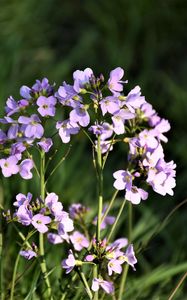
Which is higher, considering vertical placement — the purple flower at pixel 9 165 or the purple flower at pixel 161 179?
the purple flower at pixel 9 165

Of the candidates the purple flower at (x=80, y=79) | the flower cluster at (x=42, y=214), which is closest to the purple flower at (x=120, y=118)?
the purple flower at (x=80, y=79)

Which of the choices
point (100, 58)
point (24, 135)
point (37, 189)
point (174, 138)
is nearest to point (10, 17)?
point (100, 58)

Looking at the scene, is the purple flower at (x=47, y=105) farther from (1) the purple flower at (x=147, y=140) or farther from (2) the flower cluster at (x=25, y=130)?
(1) the purple flower at (x=147, y=140)

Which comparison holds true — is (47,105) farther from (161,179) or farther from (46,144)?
(161,179)

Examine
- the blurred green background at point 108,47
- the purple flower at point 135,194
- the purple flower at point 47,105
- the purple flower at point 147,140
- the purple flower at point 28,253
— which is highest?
the blurred green background at point 108,47

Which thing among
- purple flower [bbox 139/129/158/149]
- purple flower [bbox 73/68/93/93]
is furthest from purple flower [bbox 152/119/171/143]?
purple flower [bbox 73/68/93/93]

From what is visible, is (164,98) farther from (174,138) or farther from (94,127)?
(94,127)

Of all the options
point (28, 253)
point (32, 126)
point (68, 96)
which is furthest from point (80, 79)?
point (28, 253)
